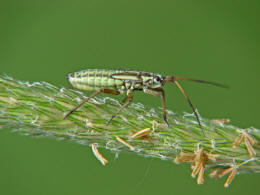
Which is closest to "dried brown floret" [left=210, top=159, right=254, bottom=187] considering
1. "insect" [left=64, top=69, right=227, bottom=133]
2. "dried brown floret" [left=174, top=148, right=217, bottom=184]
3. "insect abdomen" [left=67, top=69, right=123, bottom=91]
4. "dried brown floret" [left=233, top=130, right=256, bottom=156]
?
"dried brown floret" [left=233, top=130, right=256, bottom=156]

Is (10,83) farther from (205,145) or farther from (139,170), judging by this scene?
(139,170)

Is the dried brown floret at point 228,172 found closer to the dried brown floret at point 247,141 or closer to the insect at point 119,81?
the dried brown floret at point 247,141

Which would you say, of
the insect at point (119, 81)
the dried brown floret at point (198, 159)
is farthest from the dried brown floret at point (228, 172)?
the insect at point (119, 81)

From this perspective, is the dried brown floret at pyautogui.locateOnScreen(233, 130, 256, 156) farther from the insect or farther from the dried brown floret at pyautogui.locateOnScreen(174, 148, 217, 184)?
the insect

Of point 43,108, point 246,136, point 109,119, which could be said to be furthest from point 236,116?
point 43,108

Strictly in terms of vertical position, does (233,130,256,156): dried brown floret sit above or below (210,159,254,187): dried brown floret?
above

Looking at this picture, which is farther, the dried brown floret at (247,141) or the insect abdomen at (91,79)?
the insect abdomen at (91,79)

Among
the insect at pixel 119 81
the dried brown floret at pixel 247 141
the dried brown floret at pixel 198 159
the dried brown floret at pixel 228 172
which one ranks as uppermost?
the insect at pixel 119 81

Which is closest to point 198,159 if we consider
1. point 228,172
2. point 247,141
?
point 228,172
